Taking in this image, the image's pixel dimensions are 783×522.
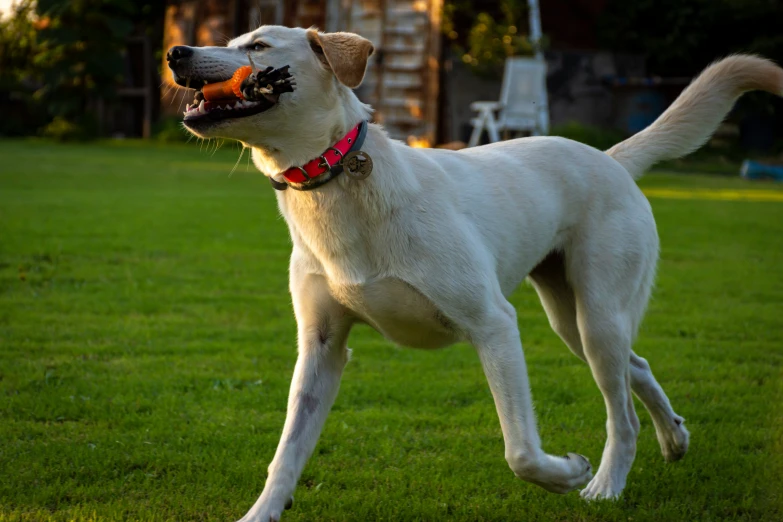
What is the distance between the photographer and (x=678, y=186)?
1545cm

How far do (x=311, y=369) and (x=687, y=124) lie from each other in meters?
2.24

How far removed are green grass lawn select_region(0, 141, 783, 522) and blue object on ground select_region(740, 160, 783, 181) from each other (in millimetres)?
7856

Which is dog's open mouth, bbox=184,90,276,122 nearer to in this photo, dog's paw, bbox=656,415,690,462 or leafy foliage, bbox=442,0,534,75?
dog's paw, bbox=656,415,690,462

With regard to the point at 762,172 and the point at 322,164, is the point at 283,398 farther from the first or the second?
the point at 762,172

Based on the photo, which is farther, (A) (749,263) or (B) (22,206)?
(B) (22,206)

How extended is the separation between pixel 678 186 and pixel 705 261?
6791 mm

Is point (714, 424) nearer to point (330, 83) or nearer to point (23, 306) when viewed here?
point (330, 83)

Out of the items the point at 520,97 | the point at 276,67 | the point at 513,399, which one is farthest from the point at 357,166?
the point at 520,97

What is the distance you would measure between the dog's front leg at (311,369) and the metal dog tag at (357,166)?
1.36 ft

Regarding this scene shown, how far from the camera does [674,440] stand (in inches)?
161

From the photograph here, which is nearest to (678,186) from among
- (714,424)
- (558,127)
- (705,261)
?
(558,127)

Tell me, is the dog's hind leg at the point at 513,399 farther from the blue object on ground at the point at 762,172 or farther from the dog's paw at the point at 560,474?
the blue object on ground at the point at 762,172

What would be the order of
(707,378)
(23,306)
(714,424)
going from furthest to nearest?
(23,306)
(707,378)
(714,424)

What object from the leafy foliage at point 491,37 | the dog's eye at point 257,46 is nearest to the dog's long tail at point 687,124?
the dog's eye at point 257,46
